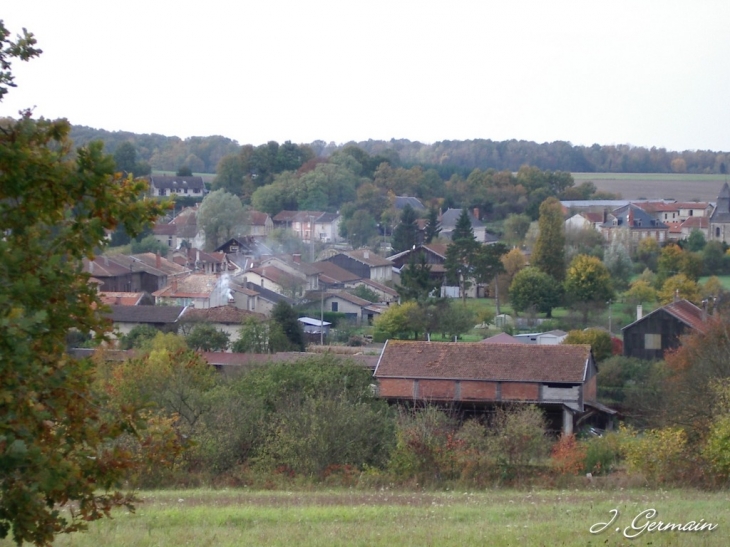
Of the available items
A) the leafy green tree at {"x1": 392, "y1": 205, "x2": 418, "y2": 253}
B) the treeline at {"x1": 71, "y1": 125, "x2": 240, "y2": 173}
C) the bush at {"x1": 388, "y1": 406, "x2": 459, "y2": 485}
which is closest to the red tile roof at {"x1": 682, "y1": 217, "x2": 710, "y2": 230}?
the leafy green tree at {"x1": 392, "y1": 205, "x2": 418, "y2": 253}

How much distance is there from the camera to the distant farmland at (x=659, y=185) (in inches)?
3482

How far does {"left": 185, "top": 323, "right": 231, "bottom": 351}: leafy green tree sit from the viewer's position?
86.6ft

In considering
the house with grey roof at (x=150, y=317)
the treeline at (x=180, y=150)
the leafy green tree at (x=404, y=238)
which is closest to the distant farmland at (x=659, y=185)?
the leafy green tree at (x=404, y=238)

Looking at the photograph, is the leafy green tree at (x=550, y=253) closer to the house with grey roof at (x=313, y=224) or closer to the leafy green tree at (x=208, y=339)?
the leafy green tree at (x=208, y=339)

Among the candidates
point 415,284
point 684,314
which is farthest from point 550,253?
point 684,314

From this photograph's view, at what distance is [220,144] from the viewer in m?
105

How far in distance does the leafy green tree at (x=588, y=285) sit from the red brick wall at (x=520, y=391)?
15374mm

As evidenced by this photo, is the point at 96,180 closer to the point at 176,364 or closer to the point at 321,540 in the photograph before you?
the point at 321,540

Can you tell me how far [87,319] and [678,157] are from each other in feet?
392

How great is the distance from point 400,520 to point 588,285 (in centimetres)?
3048

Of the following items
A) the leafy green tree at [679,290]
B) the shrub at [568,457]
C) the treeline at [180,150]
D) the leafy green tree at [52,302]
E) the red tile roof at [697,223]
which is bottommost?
the leafy green tree at [679,290]

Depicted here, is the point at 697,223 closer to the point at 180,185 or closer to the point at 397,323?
the point at 397,323

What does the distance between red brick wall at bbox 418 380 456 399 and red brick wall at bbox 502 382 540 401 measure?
1.20m

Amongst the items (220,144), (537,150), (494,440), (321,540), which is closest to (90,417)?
(321,540)
